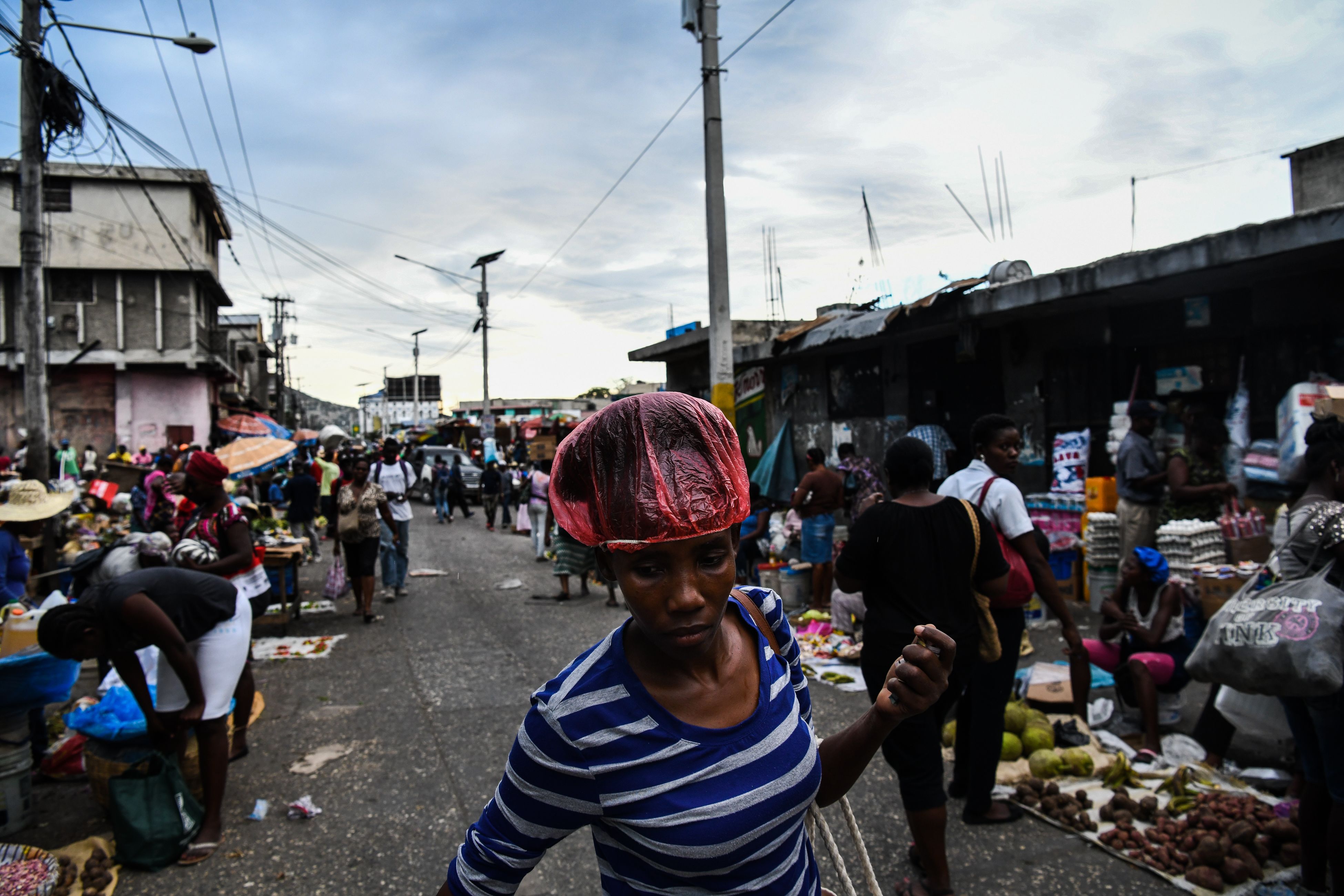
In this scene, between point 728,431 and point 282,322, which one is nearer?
point 728,431

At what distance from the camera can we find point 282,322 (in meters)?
47.7

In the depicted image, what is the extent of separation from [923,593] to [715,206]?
23.2 feet

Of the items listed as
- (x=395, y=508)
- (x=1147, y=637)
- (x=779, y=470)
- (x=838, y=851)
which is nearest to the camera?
(x=838, y=851)

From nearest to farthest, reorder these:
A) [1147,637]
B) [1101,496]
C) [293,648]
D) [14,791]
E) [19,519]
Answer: [14,791] → [1147,637] → [19,519] → [293,648] → [1101,496]

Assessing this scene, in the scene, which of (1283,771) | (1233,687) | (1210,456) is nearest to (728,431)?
(1233,687)

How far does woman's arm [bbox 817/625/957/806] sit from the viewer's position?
4.82 ft

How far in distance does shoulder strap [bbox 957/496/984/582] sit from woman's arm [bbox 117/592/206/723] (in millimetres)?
3489

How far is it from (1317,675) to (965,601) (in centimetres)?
116

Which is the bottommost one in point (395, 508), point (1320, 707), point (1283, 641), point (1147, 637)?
point (1147, 637)

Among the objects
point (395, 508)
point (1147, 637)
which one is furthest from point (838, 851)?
point (395, 508)

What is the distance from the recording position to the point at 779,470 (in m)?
13.5

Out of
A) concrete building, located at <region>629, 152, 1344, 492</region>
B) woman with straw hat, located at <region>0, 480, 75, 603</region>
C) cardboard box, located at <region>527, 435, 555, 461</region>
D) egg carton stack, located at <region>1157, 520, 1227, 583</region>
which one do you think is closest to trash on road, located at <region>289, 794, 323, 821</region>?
woman with straw hat, located at <region>0, 480, 75, 603</region>

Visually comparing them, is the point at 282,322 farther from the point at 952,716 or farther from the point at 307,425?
the point at 952,716

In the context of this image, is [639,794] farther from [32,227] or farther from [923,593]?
[32,227]
